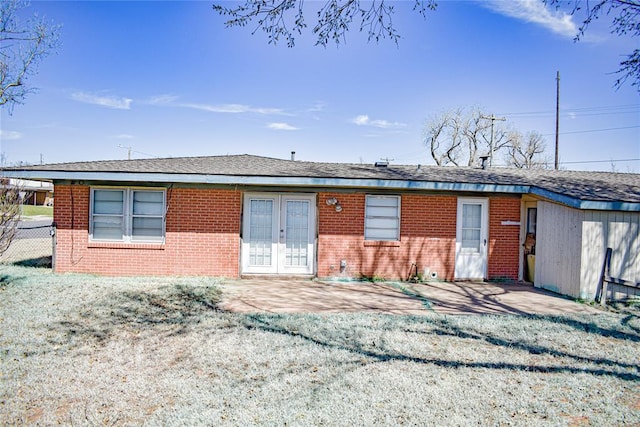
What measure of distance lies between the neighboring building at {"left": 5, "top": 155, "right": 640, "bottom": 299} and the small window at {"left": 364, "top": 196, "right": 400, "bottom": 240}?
1.1 inches

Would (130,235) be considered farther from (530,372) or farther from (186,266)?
(530,372)

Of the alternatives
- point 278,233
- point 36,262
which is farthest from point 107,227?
point 278,233

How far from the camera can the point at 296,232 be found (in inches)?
426

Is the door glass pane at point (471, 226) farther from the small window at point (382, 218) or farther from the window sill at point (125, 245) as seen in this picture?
the window sill at point (125, 245)

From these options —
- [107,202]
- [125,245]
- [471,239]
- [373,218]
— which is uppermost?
[107,202]

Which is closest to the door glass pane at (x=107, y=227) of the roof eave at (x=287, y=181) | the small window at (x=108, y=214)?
the small window at (x=108, y=214)

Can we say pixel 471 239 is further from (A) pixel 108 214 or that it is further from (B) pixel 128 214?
(A) pixel 108 214

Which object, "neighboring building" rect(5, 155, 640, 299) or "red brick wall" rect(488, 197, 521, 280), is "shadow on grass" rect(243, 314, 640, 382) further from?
"red brick wall" rect(488, 197, 521, 280)

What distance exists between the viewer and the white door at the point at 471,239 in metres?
11.1

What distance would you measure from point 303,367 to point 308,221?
6102mm

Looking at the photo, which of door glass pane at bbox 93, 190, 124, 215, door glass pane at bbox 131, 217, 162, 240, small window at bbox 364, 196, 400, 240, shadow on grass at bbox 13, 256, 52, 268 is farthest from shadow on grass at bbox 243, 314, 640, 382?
shadow on grass at bbox 13, 256, 52, 268

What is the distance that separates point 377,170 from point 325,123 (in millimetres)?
14841

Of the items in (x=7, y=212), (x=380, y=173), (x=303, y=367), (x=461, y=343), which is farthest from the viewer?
(x=380, y=173)

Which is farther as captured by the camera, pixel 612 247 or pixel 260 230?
pixel 260 230
